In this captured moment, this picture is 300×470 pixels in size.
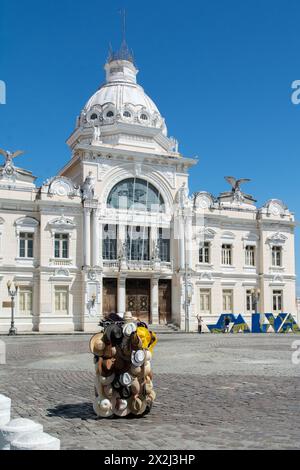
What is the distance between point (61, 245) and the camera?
4009cm

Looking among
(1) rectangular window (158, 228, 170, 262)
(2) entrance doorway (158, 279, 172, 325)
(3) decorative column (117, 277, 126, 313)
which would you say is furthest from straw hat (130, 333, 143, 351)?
(1) rectangular window (158, 228, 170, 262)

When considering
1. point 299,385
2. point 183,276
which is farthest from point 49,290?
point 299,385

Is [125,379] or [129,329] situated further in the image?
[129,329]

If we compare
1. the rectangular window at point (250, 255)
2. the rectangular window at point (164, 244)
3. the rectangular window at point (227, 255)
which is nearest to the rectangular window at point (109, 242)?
the rectangular window at point (164, 244)

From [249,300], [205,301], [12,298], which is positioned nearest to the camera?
[12,298]

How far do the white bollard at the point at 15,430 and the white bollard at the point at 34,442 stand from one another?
103mm

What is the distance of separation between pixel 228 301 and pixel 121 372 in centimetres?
3821

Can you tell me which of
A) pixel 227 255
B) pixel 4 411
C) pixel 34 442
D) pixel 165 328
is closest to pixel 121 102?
pixel 227 255

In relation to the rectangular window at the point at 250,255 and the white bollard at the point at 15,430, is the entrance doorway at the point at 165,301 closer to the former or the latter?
the rectangular window at the point at 250,255

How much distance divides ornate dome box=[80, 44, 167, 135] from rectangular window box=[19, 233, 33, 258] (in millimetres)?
12231

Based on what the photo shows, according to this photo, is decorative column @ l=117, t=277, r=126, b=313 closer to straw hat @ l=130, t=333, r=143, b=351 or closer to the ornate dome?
the ornate dome

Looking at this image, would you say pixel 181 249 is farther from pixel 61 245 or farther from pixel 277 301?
pixel 277 301

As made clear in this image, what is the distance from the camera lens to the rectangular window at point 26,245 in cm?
3938
